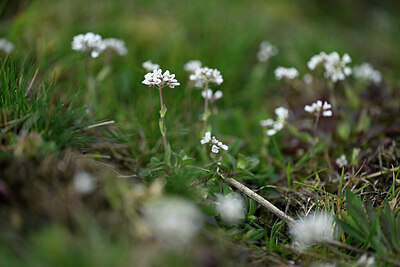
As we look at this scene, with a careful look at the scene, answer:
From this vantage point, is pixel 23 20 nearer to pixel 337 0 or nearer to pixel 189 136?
pixel 189 136

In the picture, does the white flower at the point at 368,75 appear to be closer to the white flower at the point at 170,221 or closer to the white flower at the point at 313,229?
the white flower at the point at 313,229

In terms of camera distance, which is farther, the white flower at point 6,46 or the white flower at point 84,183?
the white flower at point 6,46

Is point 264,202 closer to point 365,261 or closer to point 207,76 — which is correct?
point 365,261

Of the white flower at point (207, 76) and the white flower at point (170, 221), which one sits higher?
the white flower at point (207, 76)

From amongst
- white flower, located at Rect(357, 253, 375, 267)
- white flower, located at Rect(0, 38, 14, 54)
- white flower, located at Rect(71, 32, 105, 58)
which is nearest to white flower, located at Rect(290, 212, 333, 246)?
white flower, located at Rect(357, 253, 375, 267)

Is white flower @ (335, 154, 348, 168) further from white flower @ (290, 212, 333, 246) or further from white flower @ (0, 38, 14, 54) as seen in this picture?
white flower @ (0, 38, 14, 54)

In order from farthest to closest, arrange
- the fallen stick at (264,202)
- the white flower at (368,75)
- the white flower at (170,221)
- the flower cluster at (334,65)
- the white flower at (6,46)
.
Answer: the white flower at (368,75)
the white flower at (6,46)
the flower cluster at (334,65)
the fallen stick at (264,202)
the white flower at (170,221)

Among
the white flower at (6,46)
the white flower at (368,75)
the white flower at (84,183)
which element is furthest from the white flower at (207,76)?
the white flower at (368,75)
